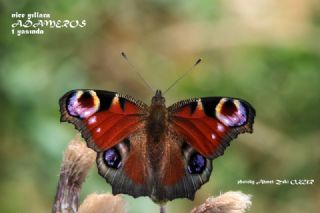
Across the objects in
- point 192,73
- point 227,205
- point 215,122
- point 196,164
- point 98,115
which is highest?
point 192,73

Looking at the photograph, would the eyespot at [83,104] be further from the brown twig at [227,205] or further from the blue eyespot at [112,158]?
the brown twig at [227,205]

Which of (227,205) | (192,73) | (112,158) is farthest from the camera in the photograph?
(192,73)

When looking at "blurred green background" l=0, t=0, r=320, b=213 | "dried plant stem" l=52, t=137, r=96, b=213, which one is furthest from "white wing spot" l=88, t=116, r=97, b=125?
"blurred green background" l=0, t=0, r=320, b=213

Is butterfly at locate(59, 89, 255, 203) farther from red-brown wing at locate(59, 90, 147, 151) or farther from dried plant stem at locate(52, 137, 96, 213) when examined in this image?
dried plant stem at locate(52, 137, 96, 213)

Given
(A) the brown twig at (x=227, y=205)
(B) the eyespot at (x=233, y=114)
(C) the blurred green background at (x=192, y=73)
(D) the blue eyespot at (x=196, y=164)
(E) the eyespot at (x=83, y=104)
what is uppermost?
(C) the blurred green background at (x=192, y=73)

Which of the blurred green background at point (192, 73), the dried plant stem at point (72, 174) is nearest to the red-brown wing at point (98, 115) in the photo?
the dried plant stem at point (72, 174)

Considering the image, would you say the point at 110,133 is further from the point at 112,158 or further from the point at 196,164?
the point at 196,164

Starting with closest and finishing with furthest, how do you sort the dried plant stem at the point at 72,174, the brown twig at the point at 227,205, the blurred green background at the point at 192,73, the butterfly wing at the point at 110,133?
the brown twig at the point at 227,205, the butterfly wing at the point at 110,133, the dried plant stem at the point at 72,174, the blurred green background at the point at 192,73

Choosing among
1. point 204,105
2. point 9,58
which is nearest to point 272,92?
A: point 9,58

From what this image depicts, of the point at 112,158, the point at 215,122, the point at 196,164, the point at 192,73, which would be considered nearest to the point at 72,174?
the point at 112,158
